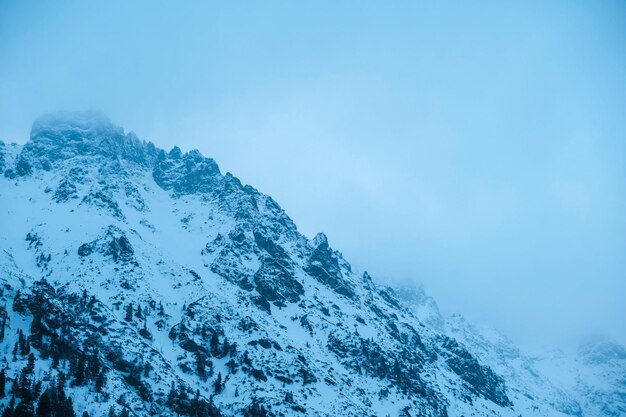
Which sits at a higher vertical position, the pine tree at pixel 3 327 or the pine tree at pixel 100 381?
the pine tree at pixel 3 327

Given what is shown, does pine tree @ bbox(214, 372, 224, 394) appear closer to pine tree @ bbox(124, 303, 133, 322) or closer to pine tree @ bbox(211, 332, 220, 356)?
pine tree @ bbox(211, 332, 220, 356)

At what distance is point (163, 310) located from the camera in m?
193

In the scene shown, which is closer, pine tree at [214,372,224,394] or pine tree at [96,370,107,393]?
pine tree at [96,370,107,393]

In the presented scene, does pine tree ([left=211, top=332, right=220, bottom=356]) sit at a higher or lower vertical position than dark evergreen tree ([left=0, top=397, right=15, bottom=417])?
higher

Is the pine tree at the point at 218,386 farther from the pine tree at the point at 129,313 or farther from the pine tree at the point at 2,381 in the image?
the pine tree at the point at 2,381

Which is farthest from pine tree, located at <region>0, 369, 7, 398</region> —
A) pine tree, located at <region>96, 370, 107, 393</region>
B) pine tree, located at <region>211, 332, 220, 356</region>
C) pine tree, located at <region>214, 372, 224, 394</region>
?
pine tree, located at <region>211, 332, 220, 356</region>

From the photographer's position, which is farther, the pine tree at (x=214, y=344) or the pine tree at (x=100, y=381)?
the pine tree at (x=214, y=344)

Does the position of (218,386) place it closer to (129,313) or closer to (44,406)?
(129,313)

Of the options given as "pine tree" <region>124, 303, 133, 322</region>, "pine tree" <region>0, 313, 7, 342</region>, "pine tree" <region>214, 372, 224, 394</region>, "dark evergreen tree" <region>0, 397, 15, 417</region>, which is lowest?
"dark evergreen tree" <region>0, 397, 15, 417</region>

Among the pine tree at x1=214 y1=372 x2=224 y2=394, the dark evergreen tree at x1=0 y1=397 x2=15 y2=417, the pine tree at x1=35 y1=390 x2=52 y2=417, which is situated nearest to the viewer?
the dark evergreen tree at x1=0 y1=397 x2=15 y2=417

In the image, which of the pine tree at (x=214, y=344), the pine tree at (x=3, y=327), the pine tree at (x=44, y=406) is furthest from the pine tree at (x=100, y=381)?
the pine tree at (x=214, y=344)

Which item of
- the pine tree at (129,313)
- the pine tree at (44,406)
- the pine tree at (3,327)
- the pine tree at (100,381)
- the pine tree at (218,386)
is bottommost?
the pine tree at (44,406)

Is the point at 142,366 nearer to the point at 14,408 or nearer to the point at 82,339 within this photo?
the point at 82,339

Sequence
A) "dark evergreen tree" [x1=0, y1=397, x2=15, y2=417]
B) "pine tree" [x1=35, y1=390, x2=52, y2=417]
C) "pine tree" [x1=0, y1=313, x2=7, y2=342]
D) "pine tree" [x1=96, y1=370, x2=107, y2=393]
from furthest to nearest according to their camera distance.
→ "pine tree" [x1=96, y1=370, x2=107, y2=393], "pine tree" [x1=0, y1=313, x2=7, y2=342], "pine tree" [x1=35, y1=390, x2=52, y2=417], "dark evergreen tree" [x1=0, y1=397, x2=15, y2=417]
